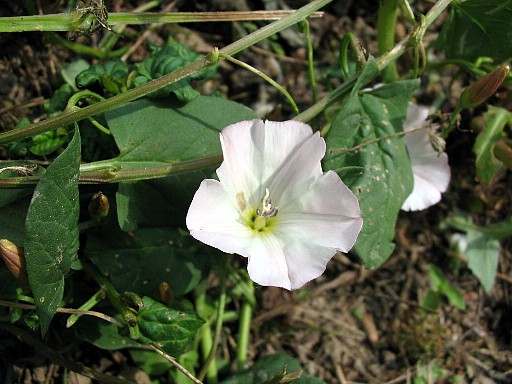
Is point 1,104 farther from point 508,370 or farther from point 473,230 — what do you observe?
point 508,370

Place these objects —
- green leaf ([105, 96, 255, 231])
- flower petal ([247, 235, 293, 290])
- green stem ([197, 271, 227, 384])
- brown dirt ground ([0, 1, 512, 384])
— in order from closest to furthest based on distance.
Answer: flower petal ([247, 235, 293, 290]), green leaf ([105, 96, 255, 231]), green stem ([197, 271, 227, 384]), brown dirt ground ([0, 1, 512, 384])

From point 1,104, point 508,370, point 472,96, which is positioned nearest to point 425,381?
point 508,370

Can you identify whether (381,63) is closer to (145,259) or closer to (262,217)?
(262,217)

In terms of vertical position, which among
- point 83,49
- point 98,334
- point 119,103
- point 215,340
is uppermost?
point 119,103

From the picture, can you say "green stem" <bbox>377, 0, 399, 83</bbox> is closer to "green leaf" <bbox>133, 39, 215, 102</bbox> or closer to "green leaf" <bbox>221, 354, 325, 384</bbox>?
"green leaf" <bbox>133, 39, 215, 102</bbox>

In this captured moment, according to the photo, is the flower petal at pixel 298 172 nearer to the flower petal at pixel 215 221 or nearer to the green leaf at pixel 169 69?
the flower petal at pixel 215 221

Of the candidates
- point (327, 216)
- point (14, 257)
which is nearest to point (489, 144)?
point (327, 216)

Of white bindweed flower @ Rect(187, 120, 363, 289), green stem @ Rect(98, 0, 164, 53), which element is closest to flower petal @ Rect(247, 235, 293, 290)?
white bindweed flower @ Rect(187, 120, 363, 289)
